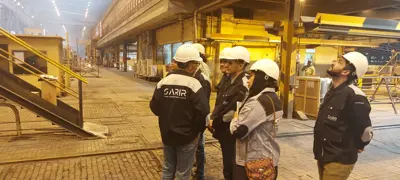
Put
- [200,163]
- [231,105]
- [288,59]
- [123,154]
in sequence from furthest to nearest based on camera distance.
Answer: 1. [288,59]
2. [123,154]
3. [200,163]
4. [231,105]

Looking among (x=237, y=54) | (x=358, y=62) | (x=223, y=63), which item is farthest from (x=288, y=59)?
(x=358, y=62)

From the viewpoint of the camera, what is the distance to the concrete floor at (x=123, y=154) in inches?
162

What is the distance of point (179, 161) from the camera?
2.84 meters

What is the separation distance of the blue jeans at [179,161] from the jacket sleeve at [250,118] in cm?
71

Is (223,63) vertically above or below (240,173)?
above

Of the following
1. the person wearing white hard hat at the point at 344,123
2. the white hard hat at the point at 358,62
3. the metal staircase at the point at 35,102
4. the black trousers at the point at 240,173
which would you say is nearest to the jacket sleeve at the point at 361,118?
the person wearing white hard hat at the point at 344,123

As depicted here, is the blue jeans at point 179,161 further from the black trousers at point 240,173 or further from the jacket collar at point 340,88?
the jacket collar at point 340,88

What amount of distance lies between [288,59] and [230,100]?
512 cm

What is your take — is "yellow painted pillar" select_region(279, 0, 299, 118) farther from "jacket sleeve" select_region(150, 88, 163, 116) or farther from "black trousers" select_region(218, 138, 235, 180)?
"jacket sleeve" select_region(150, 88, 163, 116)

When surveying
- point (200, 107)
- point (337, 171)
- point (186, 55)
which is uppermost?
point (186, 55)

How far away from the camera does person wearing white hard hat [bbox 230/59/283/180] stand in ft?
7.43

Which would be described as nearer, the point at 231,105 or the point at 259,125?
the point at 259,125

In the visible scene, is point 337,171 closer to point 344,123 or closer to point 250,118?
point 344,123

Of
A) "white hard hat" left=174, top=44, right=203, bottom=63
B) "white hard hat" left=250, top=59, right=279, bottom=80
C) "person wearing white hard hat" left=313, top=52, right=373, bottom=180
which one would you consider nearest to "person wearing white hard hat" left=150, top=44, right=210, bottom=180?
"white hard hat" left=174, top=44, right=203, bottom=63
